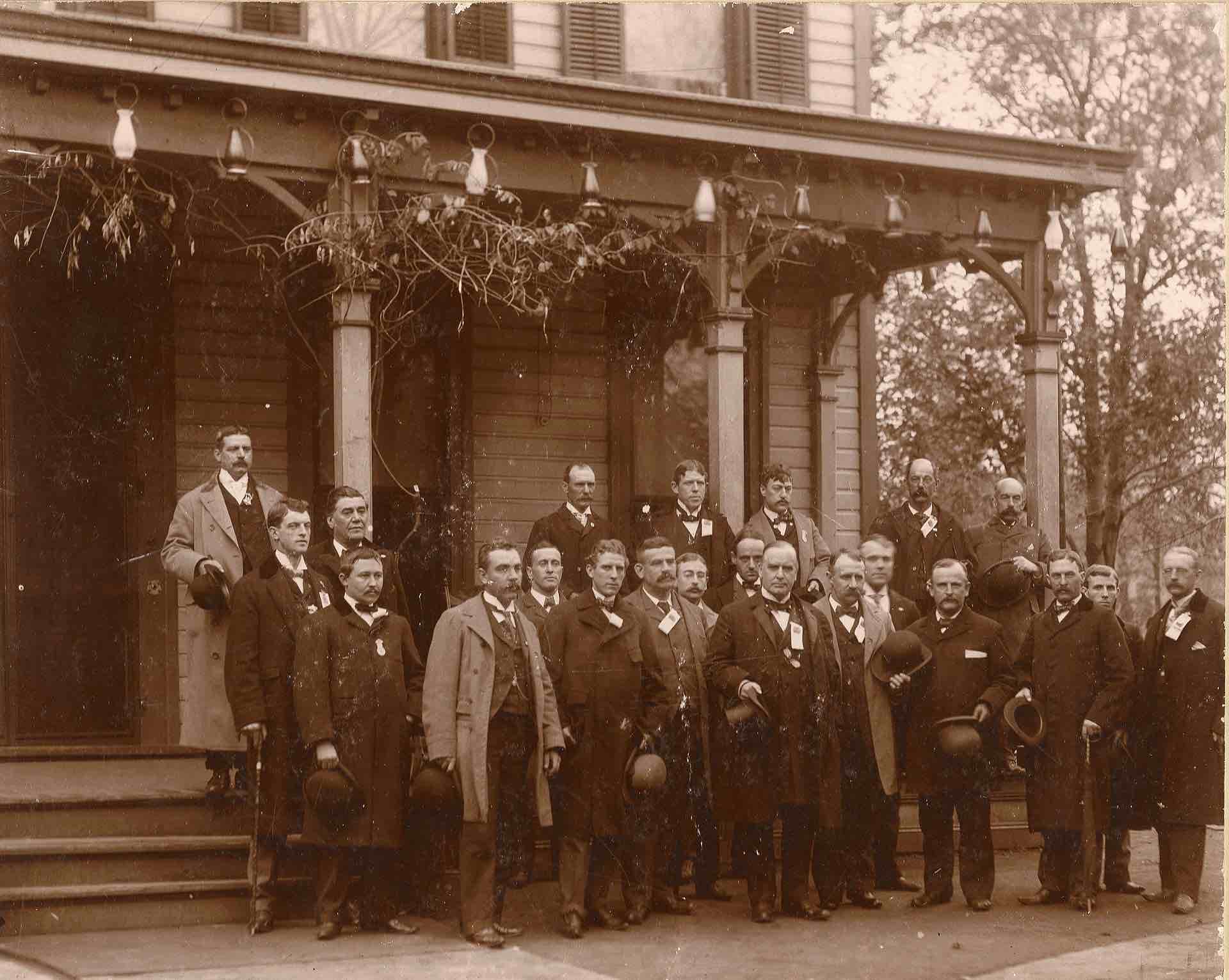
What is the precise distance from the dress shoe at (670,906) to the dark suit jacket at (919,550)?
315 cm

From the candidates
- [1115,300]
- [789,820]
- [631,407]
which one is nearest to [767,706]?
[789,820]

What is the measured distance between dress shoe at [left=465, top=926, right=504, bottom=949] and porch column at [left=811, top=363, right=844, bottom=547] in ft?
20.7

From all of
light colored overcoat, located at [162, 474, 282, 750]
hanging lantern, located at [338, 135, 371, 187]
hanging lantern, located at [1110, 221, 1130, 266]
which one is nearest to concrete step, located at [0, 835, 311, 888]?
light colored overcoat, located at [162, 474, 282, 750]

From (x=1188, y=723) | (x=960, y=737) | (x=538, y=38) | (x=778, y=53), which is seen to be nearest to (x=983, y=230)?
(x=778, y=53)

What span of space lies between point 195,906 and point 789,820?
9.82 feet

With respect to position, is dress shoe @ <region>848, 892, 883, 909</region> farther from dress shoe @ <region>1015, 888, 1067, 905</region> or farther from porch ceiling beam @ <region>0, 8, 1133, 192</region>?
porch ceiling beam @ <region>0, 8, 1133, 192</region>

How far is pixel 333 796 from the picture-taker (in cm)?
791

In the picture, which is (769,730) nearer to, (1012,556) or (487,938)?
(487,938)

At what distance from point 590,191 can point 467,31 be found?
2544 millimetres

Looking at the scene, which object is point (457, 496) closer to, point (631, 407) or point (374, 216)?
point (631, 407)

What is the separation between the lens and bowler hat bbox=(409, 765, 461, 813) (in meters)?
8.06

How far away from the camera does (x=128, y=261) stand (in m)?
11.4

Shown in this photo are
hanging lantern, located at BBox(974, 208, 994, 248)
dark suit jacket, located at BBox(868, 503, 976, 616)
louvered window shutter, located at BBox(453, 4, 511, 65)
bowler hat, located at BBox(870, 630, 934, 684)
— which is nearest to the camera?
bowler hat, located at BBox(870, 630, 934, 684)

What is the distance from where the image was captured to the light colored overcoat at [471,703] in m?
8.13
